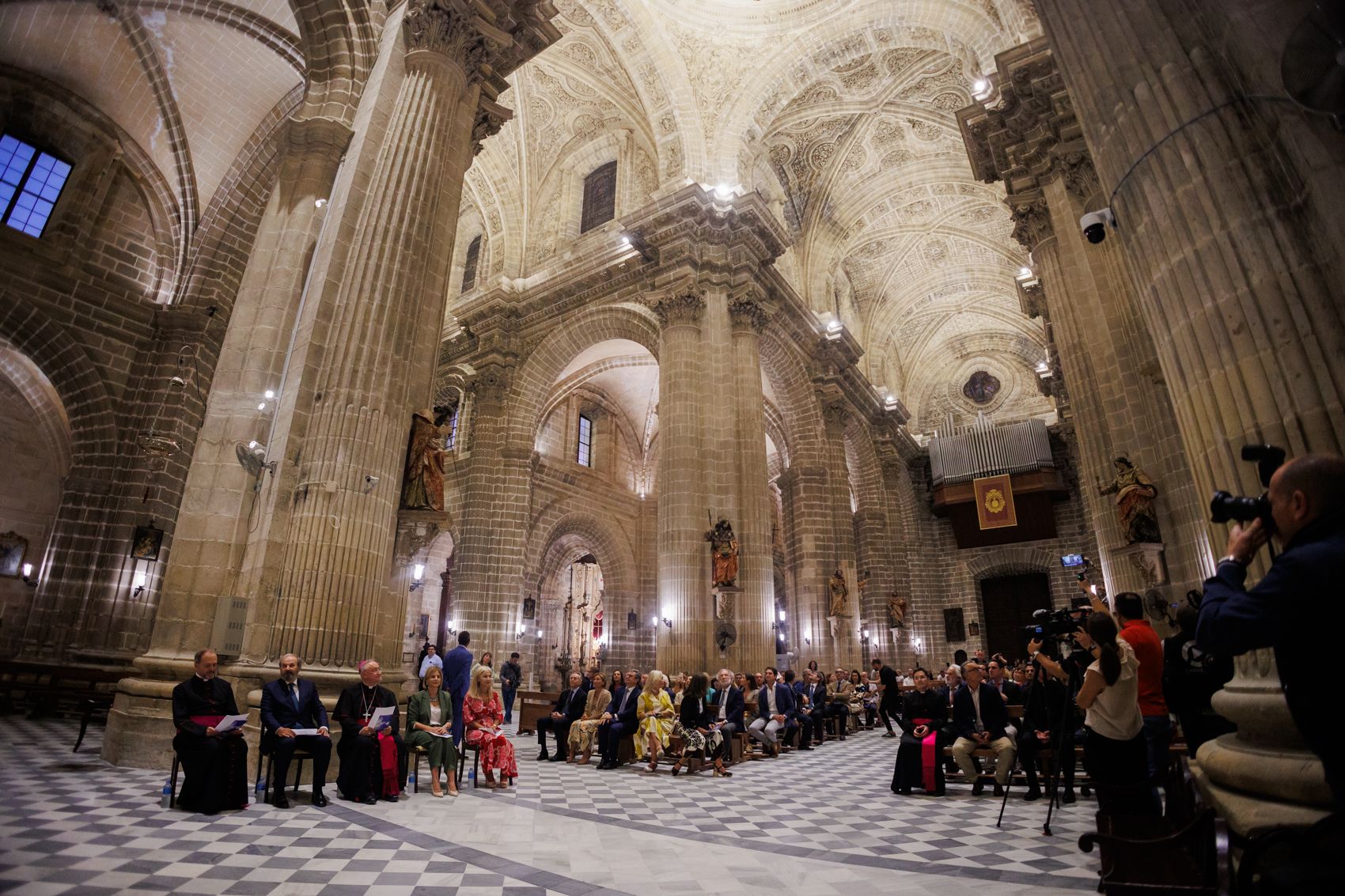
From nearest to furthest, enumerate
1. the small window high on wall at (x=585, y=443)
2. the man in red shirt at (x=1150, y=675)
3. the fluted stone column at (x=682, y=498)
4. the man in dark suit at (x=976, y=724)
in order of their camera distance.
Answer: the man in red shirt at (x=1150, y=675) → the man in dark suit at (x=976, y=724) → the fluted stone column at (x=682, y=498) → the small window high on wall at (x=585, y=443)

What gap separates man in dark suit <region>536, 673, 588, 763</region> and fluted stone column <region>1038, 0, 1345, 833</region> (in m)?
8.10

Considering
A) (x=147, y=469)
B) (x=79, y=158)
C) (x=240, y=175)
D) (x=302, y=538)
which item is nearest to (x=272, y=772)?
(x=302, y=538)

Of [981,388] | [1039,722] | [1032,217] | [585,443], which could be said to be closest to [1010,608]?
[981,388]

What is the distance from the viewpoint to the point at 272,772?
543cm

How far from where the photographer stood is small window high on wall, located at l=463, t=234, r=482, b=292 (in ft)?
72.6

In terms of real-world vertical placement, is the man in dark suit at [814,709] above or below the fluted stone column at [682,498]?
below

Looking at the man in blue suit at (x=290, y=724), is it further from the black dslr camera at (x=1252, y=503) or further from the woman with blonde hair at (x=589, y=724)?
the black dslr camera at (x=1252, y=503)

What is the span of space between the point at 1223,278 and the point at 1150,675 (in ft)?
8.91

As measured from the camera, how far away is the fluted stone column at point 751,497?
14102mm

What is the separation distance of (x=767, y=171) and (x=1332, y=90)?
19323 mm

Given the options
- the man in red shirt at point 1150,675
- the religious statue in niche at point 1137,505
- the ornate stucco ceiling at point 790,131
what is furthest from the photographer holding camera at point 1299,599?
the ornate stucco ceiling at point 790,131

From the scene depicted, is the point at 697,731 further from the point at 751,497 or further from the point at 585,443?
the point at 585,443

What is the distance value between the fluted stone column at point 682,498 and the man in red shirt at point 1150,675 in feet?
31.6

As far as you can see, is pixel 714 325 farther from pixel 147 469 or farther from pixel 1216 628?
pixel 1216 628
